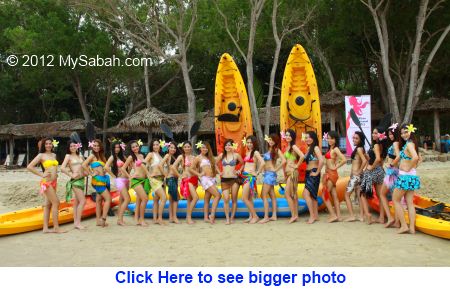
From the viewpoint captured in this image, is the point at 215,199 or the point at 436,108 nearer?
the point at 215,199

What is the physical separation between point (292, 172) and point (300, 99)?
10.7ft

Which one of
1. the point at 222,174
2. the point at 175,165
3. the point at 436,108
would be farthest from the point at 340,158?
the point at 436,108

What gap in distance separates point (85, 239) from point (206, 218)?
1824 mm

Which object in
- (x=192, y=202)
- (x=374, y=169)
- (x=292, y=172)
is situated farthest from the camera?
(x=192, y=202)

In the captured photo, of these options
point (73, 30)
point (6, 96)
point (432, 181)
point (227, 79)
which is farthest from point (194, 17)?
point (6, 96)

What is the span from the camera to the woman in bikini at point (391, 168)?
5.14 metres

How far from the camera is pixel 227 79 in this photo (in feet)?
30.9

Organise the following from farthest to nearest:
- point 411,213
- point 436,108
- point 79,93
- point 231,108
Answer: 1. point 79,93
2. point 436,108
3. point 231,108
4. point 411,213

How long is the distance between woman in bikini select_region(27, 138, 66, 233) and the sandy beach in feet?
0.97

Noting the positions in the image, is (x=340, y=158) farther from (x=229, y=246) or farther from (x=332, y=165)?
(x=229, y=246)

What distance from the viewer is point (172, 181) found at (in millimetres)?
6133

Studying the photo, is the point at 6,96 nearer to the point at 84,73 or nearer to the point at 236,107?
the point at 84,73

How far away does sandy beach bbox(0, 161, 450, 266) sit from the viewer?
4027 mm

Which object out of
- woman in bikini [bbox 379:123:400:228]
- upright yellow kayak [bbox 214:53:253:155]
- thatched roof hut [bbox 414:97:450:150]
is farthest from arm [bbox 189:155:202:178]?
thatched roof hut [bbox 414:97:450:150]
